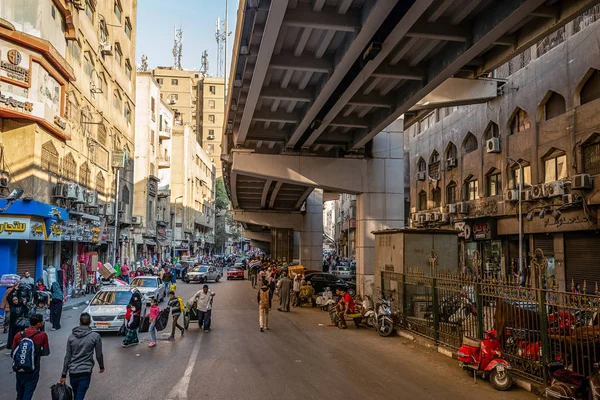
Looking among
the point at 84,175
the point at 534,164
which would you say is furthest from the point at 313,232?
the point at 534,164

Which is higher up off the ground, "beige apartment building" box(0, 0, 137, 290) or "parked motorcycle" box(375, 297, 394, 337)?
"beige apartment building" box(0, 0, 137, 290)

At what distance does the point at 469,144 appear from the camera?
35.8 meters

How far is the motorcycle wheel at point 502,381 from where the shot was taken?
30.8ft

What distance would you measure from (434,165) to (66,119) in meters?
26.9

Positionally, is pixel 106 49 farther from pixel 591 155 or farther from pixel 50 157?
pixel 591 155

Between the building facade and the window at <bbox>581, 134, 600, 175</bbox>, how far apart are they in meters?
0.05

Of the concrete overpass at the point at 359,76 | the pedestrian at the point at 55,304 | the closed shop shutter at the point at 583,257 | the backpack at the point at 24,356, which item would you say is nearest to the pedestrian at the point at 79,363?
the backpack at the point at 24,356

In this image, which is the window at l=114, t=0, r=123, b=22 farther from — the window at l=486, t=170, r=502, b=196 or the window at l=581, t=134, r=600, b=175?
the window at l=581, t=134, r=600, b=175

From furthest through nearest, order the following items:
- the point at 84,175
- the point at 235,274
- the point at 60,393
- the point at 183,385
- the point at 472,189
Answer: the point at 235,274 < the point at 472,189 < the point at 84,175 < the point at 183,385 < the point at 60,393

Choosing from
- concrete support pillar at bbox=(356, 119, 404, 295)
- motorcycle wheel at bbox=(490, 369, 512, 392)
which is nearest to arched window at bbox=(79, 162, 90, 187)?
concrete support pillar at bbox=(356, 119, 404, 295)

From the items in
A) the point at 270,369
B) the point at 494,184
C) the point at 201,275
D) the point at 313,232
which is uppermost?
the point at 494,184

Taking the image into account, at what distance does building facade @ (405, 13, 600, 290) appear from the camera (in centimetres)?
2355

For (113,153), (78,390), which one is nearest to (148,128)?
(113,153)

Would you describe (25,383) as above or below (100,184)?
below
